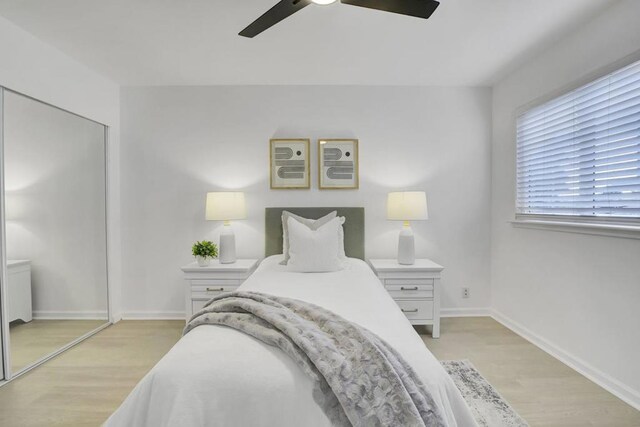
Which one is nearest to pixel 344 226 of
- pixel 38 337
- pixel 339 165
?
pixel 339 165

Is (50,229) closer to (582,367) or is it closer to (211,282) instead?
(211,282)

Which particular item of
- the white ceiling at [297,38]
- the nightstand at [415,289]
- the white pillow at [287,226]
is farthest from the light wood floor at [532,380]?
the white ceiling at [297,38]

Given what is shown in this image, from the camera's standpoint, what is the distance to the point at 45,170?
2.53 metres

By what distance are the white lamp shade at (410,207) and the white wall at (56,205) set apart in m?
2.95

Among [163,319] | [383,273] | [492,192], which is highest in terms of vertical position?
[492,192]

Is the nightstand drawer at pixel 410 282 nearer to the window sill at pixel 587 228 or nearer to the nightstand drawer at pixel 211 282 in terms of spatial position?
the window sill at pixel 587 228

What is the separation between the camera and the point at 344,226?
132 inches

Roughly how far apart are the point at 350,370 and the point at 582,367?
2224 millimetres

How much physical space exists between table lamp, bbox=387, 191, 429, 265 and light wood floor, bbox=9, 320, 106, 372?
3094 mm

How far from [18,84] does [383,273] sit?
3.27 m

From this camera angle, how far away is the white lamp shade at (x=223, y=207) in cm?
305

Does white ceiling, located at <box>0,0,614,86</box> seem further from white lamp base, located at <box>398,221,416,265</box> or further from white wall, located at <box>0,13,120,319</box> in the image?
white lamp base, located at <box>398,221,416,265</box>

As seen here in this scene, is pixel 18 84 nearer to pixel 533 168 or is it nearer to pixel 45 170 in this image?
pixel 45 170

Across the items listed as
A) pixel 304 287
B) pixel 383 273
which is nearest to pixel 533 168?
pixel 383 273
